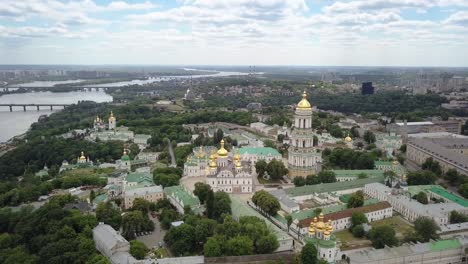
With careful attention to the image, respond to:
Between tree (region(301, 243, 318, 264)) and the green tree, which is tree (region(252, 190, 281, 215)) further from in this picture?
the green tree

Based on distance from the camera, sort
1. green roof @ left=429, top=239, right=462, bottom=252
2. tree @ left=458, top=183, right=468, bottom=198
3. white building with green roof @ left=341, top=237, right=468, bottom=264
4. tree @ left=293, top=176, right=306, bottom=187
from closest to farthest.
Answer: white building with green roof @ left=341, top=237, right=468, bottom=264 → green roof @ left=429, top=239, right=462, bottom=252 → tree @ left=458, top=183, right=468, bottom=198 → tree @ left=293, top=176, right=306, bottom=187

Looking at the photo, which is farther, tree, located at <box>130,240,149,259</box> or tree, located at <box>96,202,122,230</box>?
tree, located at <box>96,202,122,230</box>

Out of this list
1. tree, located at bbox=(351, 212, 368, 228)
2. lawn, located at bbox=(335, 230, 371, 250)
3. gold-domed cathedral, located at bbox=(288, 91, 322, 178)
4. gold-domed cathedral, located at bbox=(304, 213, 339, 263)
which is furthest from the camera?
gold-domed cathedral, located at bbox=(288, 91, 322, 178)

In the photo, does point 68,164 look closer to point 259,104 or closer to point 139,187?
point 139,187

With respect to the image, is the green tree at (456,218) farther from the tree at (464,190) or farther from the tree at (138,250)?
the tree at (138,250)

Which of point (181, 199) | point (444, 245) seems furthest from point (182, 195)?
point (444, 245)

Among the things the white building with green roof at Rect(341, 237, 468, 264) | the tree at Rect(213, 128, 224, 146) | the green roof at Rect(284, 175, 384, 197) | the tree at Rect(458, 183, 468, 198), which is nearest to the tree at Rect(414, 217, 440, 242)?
the white building with green roof at Rect(341, 237, 468, 264)

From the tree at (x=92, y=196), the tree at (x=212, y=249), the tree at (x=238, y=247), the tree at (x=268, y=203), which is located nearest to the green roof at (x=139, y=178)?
the tree at (x=92, y=196)
